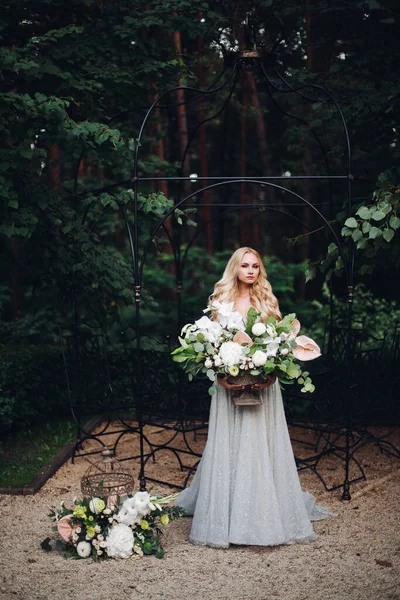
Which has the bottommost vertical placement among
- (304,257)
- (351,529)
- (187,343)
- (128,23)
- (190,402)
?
(351,529)

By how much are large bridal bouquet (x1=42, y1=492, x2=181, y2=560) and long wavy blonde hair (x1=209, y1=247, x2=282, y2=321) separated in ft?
4.83

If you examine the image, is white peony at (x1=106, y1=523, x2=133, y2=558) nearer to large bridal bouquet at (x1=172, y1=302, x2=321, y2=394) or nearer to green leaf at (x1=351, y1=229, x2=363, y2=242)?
large bridal bouquet at (x1=172, y1=302, x2=321, y2=394)

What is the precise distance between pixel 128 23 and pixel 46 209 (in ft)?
6.36

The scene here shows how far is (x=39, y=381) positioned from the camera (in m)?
7.65

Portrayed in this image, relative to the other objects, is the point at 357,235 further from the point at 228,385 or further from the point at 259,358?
the point at 228,385

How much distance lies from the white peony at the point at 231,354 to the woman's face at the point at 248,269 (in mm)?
692

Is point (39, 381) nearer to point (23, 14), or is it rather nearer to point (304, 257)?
point (23, 14)

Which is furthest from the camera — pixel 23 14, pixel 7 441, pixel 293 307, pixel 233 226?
pixel 233 226

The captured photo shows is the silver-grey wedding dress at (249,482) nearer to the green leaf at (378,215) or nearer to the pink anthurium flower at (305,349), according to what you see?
the pink anthurium flower at (305,349)

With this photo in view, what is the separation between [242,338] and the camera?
15.7ft

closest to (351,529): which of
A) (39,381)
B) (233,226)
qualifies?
(39,381)

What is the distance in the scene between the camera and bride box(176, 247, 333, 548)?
4.94 meters

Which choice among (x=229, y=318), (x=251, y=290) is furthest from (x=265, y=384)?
(x=251, y=290)

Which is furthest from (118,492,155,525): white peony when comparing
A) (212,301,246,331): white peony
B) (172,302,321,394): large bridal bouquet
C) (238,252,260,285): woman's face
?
(238,252,260,285): woman's face
